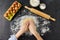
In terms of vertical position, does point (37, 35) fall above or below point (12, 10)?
below

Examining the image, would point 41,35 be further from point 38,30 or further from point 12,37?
point 12,37

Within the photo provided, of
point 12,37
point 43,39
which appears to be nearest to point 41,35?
point 43,39

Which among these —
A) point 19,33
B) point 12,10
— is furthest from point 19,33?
point 12,10

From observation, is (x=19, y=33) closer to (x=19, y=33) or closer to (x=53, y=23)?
(x=19, y=33)

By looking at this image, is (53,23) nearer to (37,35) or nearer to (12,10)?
(37,35)

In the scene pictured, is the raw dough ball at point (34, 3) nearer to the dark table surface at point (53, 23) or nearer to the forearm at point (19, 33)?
the dark table surface at point (53, 23)

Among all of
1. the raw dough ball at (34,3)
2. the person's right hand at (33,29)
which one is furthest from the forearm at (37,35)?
the raw dough ball at (34,3)

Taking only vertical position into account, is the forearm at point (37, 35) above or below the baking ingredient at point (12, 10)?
below

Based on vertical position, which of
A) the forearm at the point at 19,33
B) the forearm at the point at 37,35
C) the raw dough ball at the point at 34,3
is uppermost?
the raw dough ball at the point at 34,3

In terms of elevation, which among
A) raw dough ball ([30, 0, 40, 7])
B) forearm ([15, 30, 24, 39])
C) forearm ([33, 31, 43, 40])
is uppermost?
raw dough ball ([30, 0, 40, 7])

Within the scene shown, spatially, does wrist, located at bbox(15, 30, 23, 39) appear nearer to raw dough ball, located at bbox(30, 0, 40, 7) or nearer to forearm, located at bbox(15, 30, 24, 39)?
forearm, located at bbox(15, 30, 24, 39)

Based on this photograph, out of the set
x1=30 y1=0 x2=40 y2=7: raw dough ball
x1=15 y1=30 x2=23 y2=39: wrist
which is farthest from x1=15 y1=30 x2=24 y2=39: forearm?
x1=30 y1=0 x2=40 y2=7: raw dough ball

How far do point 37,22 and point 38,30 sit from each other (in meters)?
0.04

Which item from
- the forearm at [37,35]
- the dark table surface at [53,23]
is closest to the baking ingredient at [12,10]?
the dark table surface at [53,23]
